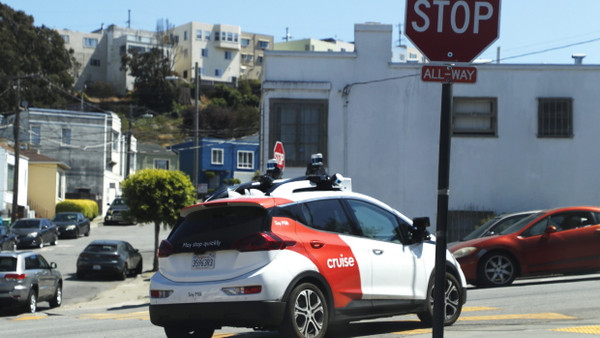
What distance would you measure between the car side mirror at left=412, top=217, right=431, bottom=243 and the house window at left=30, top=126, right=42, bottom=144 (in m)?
58.7

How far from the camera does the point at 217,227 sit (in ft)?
29.8

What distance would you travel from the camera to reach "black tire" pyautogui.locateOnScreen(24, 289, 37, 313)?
69.0 feet

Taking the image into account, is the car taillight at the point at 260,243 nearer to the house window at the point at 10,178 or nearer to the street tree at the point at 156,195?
the street tree at the point at 156,195

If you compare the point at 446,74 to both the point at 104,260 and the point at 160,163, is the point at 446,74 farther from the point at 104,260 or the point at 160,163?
the point at 160,163

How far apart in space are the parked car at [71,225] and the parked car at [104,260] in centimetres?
1621

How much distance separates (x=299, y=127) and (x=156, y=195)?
28.4 feet

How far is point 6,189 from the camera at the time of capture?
177 feet

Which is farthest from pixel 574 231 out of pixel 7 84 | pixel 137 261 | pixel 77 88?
pixel 77 88

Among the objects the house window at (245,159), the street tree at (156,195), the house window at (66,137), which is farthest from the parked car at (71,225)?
the house window at (245,159)

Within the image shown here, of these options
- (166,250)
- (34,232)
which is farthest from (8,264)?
(34,232)

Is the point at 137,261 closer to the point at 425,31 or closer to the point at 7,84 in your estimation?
the point at 425,31

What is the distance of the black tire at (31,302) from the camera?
21.0 metres

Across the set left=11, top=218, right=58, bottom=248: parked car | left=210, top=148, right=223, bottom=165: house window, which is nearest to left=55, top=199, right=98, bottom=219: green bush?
left=11, top=218, right=58, bottom=248: parked car

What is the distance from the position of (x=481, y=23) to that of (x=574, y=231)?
11652mm
